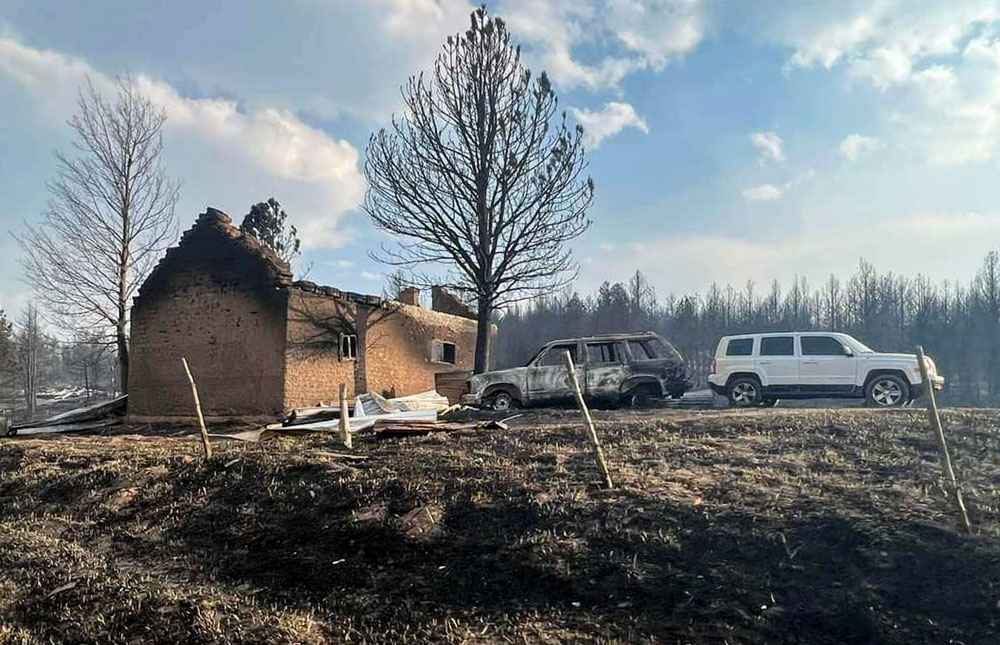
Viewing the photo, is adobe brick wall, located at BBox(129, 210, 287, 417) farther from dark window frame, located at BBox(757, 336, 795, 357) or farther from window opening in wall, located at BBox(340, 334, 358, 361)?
dark window frame, located at BBox(757, 336, 795, 357)

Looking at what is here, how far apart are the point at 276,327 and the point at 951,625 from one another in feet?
53.0

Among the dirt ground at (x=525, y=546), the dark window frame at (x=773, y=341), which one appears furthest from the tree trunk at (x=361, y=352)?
the dark window frame at (x=773, y=341)

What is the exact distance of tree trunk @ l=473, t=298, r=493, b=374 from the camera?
22.5 metres

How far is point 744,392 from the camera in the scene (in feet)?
49.5

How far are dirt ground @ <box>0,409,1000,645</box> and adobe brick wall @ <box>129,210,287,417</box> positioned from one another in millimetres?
8626

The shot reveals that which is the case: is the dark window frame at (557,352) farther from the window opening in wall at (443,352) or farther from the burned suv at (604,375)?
the window opening in wall at (443,352)

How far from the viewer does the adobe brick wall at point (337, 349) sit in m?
17.7

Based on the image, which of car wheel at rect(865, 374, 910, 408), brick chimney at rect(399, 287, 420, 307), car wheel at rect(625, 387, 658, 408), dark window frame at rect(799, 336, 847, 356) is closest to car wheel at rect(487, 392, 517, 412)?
car wheel at rect(625, 387, 658, 408)

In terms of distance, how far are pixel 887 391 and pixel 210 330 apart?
54.6ft

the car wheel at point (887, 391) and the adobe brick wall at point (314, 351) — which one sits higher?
the adobe brick wall at point (314, 351)

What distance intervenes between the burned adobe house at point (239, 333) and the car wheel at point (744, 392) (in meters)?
10.2

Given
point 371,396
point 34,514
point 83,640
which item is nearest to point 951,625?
point 83,640

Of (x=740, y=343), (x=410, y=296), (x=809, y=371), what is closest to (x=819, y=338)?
(x=809, y=371)

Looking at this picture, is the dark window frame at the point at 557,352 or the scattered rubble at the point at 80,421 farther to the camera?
the scattered rubble at the point at 80,421
